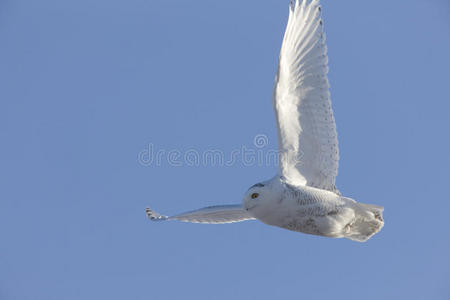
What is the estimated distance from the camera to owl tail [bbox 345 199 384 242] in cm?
895

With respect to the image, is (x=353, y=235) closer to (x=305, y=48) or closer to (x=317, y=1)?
(x=305, y=48)

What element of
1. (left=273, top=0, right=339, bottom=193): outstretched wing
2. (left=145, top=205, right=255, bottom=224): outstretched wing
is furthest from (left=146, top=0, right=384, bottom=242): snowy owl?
(left=145, top=205, right=255, bottom=224): outstretched wing

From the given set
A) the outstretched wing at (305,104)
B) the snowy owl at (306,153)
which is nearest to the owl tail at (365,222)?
the snowy owl at (306,153)

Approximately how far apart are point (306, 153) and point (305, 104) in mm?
759

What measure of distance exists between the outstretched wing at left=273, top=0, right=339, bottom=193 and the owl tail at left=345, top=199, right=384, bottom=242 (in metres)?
0.52

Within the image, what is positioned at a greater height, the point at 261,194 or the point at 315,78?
the point at 315,78

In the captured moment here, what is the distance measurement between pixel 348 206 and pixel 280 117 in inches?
67.0

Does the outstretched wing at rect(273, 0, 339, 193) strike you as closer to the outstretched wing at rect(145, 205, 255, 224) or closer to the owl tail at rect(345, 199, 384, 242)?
the owl tail at rect(345, 199, 384, 242)

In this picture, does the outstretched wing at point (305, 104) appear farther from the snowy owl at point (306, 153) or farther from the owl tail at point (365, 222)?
the owl tail at point (365, 222)

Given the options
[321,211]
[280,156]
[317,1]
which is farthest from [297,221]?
[317,1]

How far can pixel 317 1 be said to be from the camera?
8.57 m

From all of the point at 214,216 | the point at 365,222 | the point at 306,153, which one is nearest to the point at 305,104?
the point at 306,153

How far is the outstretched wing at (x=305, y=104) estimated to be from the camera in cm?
848

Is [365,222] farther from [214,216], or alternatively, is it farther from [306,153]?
[214,216]
